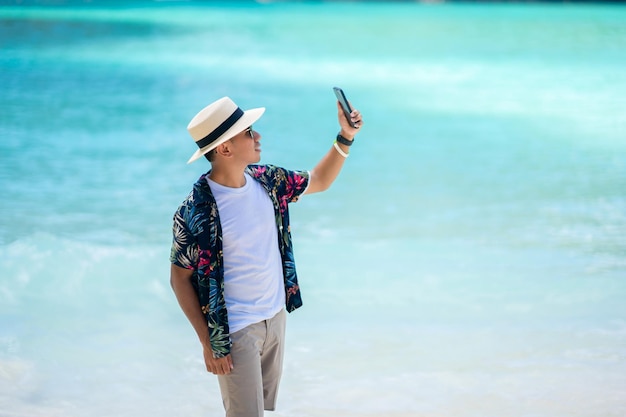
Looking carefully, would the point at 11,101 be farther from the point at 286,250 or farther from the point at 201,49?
the point at 286,250

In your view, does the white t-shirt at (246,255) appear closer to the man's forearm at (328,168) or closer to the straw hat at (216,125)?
the straw hat at (216,125)

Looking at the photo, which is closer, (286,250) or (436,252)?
(286,250)

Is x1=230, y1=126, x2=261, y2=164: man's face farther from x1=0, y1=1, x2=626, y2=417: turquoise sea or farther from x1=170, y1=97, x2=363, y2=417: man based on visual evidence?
x1=0, y1=1, x2=626, y2=417: turquoise sea

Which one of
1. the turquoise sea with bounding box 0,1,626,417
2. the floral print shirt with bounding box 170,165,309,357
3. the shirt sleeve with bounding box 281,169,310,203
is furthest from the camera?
the turquoise sea with bounding box 0,1,626,417

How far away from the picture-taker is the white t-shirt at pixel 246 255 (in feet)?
7.61

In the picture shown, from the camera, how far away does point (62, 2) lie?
85.4 ft

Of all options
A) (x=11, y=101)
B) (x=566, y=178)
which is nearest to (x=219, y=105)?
(x=566, y=178)

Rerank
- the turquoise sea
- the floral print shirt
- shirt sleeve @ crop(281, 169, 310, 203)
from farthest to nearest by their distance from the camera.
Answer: the turquoise sea, shirt sleeve @ crop(281, 169, 310, 203), the floral print shirt

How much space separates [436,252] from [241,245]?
10.5 feet

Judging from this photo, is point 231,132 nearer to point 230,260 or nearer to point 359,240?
point 230,260

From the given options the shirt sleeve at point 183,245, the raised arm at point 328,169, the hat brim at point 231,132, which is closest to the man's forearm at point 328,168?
the raised arm at point 328,169

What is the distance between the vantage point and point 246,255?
2334mm

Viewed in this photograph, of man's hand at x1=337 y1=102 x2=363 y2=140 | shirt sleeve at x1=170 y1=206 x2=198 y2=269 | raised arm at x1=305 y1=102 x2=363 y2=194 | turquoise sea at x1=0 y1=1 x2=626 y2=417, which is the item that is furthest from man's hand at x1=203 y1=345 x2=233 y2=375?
turquoise sea at x1=0 y1=1 x2=626 y2=417

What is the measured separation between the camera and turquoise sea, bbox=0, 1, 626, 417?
3.53 meters
